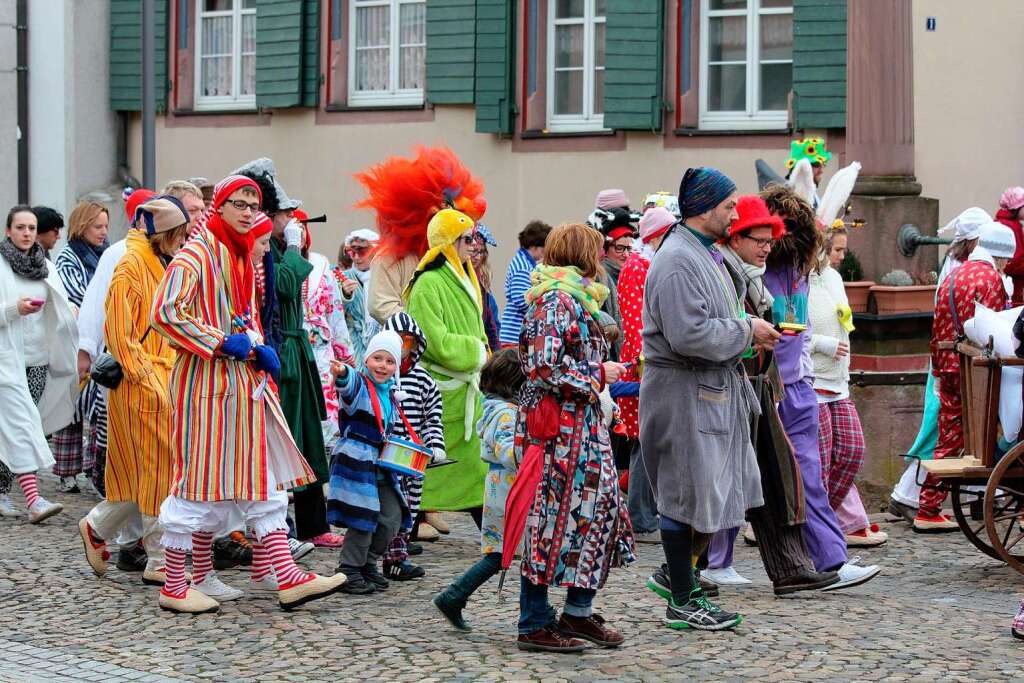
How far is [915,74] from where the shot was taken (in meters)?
14.5

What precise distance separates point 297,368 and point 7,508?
8.12 feet

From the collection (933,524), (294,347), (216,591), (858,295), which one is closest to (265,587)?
(216,591)

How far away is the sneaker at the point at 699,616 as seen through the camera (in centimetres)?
713

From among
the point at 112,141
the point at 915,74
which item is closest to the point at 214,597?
the point at 915,74

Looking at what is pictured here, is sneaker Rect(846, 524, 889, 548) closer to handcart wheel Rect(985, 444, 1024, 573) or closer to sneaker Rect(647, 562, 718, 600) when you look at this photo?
handcart wheel Rect(985, 444, 1024, 573)

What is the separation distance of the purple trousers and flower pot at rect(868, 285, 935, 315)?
3.59 m

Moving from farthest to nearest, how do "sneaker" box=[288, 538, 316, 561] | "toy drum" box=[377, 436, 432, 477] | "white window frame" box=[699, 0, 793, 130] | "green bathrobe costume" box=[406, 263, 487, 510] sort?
"white window frame" box=[699, 0, 793, 130] → "green bathrobe costume" box=[406, 263, 487, 510] → "sneaker" box=[288, 538, 316, 561] → "toy drum" box=[377, 436, 432, 477]

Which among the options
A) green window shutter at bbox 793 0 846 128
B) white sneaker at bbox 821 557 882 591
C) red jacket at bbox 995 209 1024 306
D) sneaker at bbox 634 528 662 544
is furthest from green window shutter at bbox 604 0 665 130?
white sneaker at bbox 821 557 882 591

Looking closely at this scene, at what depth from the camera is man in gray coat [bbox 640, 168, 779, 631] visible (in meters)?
7.01

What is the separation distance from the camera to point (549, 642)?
679cm

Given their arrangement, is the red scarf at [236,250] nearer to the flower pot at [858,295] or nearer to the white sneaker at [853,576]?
the white sneaker at [853,576]

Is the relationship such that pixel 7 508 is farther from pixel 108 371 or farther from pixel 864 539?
pixel 864 539

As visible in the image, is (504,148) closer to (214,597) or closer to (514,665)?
(214,597)

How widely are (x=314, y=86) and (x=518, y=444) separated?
1197 cm
